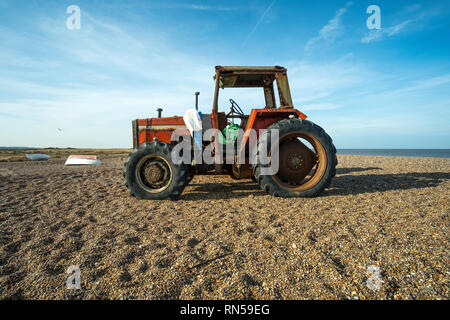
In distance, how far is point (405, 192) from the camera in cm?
450

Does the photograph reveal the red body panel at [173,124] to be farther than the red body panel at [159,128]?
No

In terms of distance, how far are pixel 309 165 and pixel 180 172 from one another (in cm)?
264

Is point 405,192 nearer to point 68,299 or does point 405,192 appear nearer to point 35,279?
point 68,299

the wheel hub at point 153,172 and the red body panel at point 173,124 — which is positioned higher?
the red body panel at point 173,124

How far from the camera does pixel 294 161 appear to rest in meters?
4.48

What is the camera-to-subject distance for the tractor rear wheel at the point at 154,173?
421 centimetres

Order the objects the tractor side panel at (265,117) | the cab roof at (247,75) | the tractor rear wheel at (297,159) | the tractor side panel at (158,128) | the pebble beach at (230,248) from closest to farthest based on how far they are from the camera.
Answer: the pebble beach at (230,248) < the tractor rear wheel at (297,159) < the tractor side panel at (265,117) < the cab roof at (247,75) < the tractor side panel at (158,128)

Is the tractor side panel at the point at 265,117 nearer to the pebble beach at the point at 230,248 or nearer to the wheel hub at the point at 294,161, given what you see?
the wheel hub at the point at 294,161

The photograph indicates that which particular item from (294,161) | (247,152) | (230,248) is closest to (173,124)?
(247,152)

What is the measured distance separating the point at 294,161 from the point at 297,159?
0.07m

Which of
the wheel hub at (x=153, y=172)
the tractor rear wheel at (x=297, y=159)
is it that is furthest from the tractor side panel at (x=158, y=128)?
the tractor rear wheel at (x=297, y=159)

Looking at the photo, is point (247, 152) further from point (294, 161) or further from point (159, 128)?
point (159, 128)

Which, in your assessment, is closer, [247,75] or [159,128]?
[159,128]

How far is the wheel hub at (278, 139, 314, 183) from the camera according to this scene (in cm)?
448
